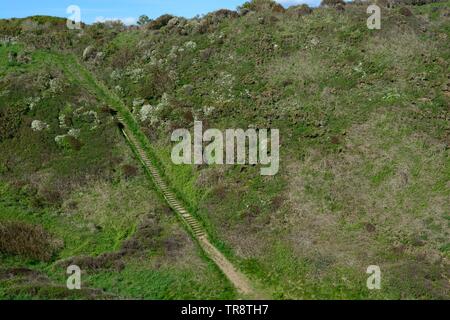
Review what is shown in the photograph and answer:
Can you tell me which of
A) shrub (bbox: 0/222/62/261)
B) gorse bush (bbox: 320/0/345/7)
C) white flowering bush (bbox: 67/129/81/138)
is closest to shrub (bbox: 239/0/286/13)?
gorse bush (bbox: 320/0/345/7)

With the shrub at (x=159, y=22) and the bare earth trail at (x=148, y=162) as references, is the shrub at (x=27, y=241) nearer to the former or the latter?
the bare earth trail at (x=148, y=162)

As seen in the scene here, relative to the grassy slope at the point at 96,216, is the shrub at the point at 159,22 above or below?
above

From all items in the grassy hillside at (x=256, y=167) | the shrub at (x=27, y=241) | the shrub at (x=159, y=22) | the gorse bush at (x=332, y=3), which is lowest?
the shrub at (x=27, y=241)

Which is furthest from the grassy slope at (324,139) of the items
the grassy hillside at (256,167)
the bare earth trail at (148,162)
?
the bare earth trail at (148,162)
